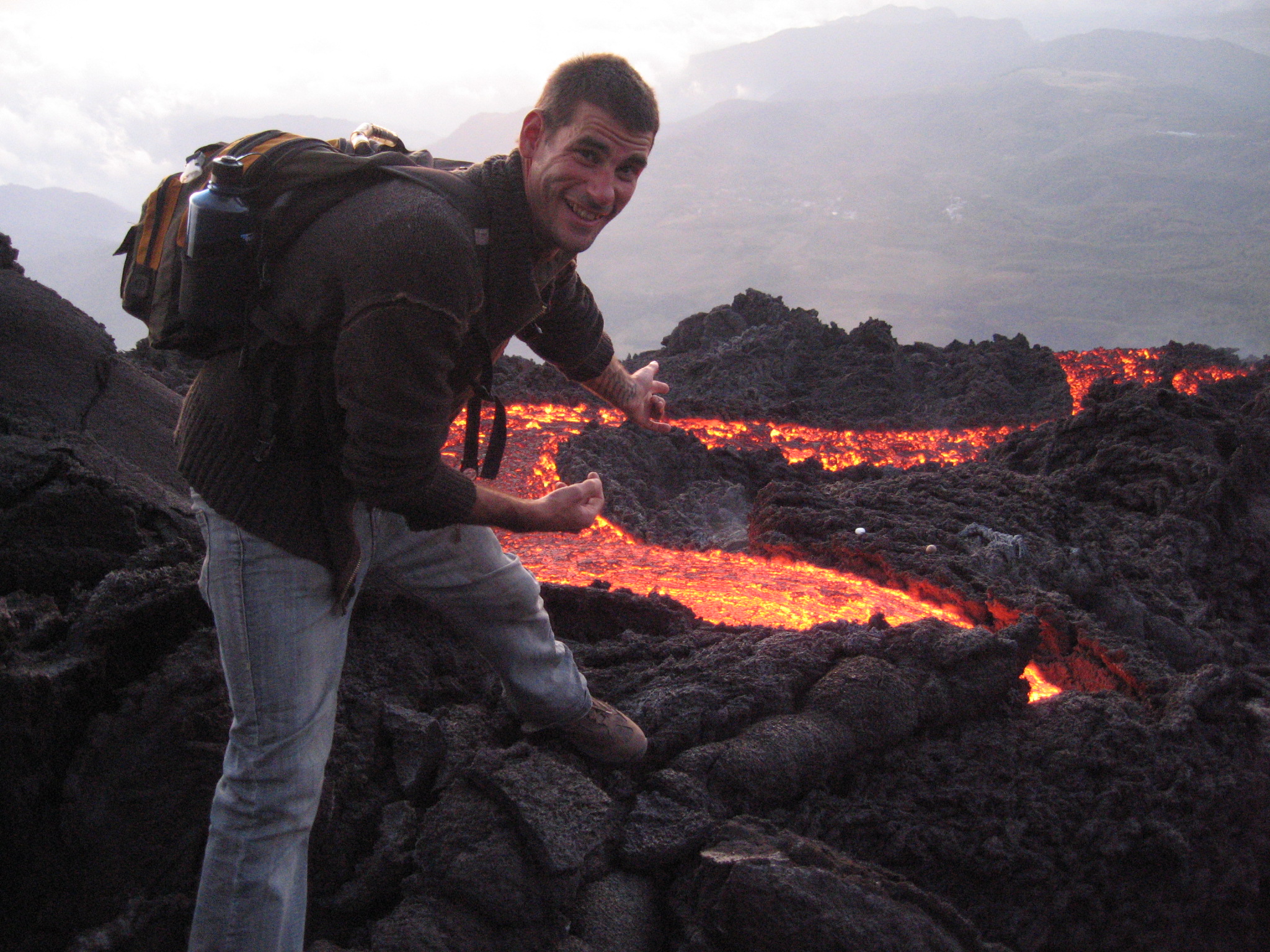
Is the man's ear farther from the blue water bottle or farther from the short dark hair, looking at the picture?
the blue water bottle

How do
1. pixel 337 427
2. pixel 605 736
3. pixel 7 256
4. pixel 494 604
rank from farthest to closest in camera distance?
pixel 7 256
pixel 605 736
pixel 494 604
pixel 337 427

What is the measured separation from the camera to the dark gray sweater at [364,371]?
1.76m

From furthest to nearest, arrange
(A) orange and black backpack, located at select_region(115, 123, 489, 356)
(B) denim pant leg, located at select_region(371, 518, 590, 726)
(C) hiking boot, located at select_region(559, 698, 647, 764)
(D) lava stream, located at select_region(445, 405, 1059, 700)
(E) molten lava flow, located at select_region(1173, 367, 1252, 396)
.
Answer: (E) molten lava flow, located at select_region(1173, 367, 1252, 396)
(D) lava stream, located at select_region(445, 405, 1059, 700)
(C) hiking boot, located at select_region(559, 698, 647, 764)
(B) denim pant leg, located at select_region(371, 518, 590, 726)
(A) orange and black backpack, located at select_region(115, 123, 489, 356)

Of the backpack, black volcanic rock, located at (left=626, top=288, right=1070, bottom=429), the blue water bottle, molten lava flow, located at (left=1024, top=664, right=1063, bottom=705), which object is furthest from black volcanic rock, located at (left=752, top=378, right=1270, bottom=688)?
the blue water bottle

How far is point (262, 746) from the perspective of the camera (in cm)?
199

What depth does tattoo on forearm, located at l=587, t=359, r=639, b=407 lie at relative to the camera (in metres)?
3.09

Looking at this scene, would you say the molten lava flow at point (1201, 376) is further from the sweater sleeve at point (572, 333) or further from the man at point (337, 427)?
the man at point (337, 427)

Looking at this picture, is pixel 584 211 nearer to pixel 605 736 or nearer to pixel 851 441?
pixel 605 736

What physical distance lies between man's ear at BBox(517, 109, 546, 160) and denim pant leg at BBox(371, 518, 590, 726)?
1.00 meters

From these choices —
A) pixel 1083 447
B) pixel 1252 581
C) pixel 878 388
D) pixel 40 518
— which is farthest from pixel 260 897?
pixel 878 388

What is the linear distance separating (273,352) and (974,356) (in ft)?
35.1

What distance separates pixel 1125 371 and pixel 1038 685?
8495 mm

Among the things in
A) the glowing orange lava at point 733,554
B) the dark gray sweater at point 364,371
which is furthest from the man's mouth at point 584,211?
the glowing orange lava at point 733,554

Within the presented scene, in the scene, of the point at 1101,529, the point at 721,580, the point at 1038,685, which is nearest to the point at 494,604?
the point at 721,580
